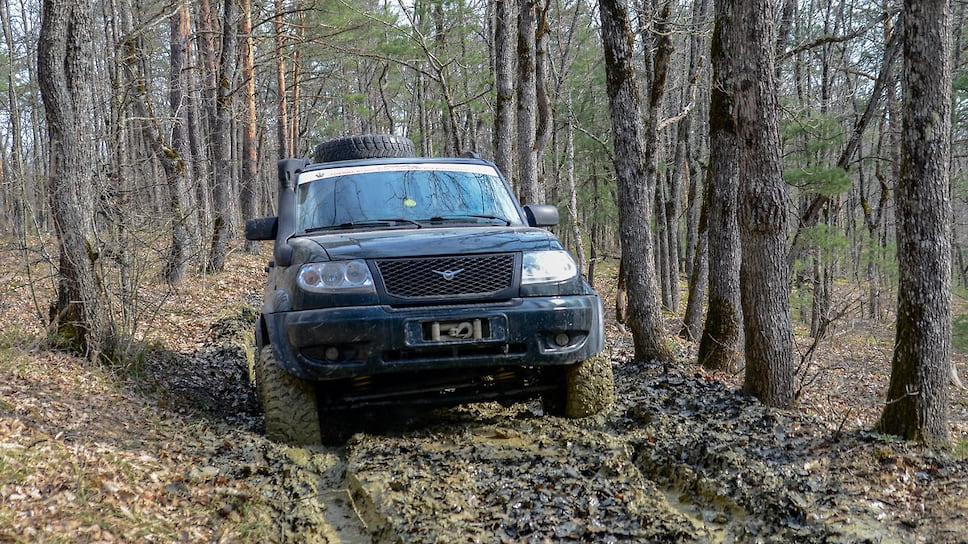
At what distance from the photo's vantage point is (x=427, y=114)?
33125mm

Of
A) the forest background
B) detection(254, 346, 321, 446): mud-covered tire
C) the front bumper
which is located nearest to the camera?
the front bumper

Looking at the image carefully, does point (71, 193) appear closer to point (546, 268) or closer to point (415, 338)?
point (415, 338)

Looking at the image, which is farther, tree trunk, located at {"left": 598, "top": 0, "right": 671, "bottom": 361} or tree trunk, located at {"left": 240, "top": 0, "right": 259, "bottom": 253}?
tree trunk, located at {"left": 240, "top": 0, "right": 259, "bottom": 253}

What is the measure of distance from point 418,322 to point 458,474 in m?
0.96

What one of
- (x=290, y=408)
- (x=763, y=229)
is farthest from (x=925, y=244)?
(x=290, y=408)

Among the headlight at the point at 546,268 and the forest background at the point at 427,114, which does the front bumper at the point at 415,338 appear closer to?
the headlight at the point at 546,268

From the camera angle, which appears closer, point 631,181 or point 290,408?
point 290,408

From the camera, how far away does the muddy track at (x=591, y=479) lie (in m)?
3.46

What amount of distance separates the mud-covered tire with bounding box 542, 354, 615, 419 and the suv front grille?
0.92 m

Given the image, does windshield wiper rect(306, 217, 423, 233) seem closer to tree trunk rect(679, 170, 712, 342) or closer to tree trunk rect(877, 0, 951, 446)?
tree trunk rect(877, 0, 951, 446)

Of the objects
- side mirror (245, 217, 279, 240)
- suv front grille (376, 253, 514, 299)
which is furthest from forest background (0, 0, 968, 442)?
suv front grille (376, 253, 514, 299)

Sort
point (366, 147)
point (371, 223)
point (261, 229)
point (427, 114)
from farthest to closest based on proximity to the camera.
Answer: point (427, 114)
point (366, 147)
point (261, 229)
point (371, 223)

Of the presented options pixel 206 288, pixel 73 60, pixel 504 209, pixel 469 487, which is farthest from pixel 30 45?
pixel 469 487

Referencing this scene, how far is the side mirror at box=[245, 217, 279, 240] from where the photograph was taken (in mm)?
5836
